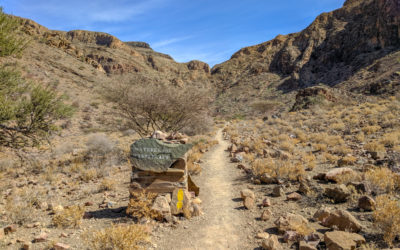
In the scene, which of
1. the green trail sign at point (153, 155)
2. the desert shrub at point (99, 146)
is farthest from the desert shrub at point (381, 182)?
the desert shrub at point (99, 146)

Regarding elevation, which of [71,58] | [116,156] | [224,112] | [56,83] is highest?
[71,58]

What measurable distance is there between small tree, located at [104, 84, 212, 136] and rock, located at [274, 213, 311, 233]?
31.5ft

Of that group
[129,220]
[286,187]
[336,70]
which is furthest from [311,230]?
[336,70]

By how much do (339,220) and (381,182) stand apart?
2034mm

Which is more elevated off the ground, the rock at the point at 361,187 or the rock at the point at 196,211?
the rock at the point at 361,187

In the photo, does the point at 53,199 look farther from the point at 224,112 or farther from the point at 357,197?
the point at 224,112

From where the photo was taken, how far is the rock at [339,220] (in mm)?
3731

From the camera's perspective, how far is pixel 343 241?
3.31 m

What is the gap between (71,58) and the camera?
4131 centimetres

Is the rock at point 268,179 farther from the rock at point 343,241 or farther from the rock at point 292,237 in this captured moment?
the rock at point 343,241

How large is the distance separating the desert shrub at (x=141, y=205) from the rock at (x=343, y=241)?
11.5ft

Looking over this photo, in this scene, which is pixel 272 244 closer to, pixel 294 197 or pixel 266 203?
pixel 266 203

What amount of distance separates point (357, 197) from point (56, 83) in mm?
32388

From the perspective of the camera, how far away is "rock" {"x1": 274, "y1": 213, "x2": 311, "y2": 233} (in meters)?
4.11
